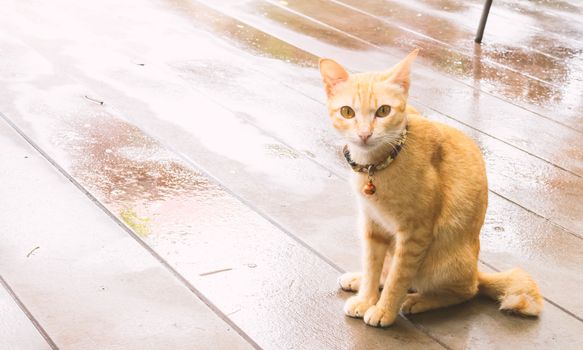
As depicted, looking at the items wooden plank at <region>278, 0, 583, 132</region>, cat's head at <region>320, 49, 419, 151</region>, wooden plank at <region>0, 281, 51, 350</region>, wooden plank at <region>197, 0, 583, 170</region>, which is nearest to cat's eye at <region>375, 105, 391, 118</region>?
cat's head at <region>320, 49, 419, 151</region>

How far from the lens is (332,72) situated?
1.70 meters

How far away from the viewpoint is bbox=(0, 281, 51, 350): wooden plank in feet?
5.33

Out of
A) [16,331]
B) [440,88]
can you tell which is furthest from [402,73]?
[440,88]

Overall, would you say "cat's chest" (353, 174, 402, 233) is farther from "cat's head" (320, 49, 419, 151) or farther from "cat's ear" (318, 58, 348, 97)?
"cat's ear" (318, 58, 348, 97)

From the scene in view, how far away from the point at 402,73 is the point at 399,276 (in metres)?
0.46

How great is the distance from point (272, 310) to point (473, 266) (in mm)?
490

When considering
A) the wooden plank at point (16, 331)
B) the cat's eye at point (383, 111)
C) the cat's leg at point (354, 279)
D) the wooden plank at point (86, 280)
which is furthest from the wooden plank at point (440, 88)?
the wooden plank at point (16, 331)

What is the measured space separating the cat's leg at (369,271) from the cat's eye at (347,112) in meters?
0.28

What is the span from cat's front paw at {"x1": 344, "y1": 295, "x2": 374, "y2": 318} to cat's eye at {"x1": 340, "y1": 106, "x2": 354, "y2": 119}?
460 millimetres

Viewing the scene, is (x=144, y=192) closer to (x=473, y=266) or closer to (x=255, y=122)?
(x=255, y=122)

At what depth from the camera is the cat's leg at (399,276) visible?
5.70 feet

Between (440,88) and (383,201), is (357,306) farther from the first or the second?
(440,88)

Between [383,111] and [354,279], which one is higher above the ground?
[383,111]

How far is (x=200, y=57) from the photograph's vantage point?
11.4 feet
